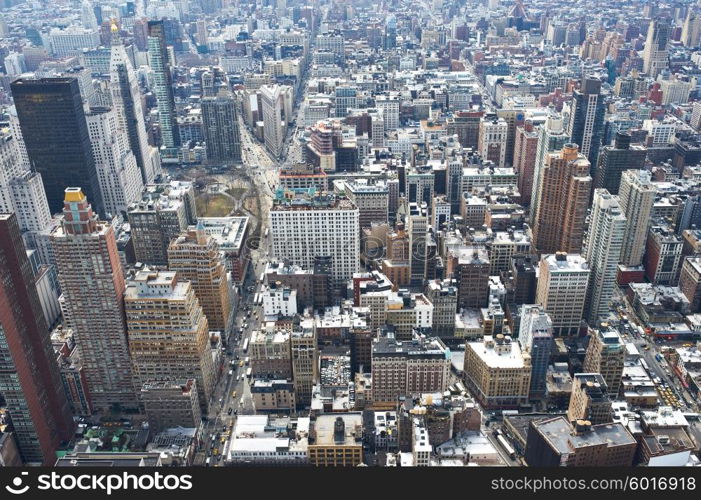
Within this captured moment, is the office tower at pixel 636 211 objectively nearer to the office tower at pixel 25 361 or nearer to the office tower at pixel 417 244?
the office tower at pixel 417 244

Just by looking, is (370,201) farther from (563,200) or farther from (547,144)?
(563,200)

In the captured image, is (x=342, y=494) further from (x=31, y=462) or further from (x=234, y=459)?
(x=31, y=462)

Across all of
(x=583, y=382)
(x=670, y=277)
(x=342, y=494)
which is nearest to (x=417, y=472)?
(x=342, y=494)

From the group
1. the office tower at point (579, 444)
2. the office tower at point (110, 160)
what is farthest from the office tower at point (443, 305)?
the office tower at point (110, 160)

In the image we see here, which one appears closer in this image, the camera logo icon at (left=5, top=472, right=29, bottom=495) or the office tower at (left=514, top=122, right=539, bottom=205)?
the camera logo icon at (left=5, top=472, right=29, bottom=495)

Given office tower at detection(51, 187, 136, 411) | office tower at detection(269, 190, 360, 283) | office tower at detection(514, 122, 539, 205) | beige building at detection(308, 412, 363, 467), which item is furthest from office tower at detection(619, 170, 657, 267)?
office tower at detection(51, 187, 136, 411)

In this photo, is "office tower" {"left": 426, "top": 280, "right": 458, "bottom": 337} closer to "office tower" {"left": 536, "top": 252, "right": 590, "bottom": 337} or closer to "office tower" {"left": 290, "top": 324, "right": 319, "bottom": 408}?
"office tower" {"left": 536, "top": 252, "right": 590, "bottom": 337}
